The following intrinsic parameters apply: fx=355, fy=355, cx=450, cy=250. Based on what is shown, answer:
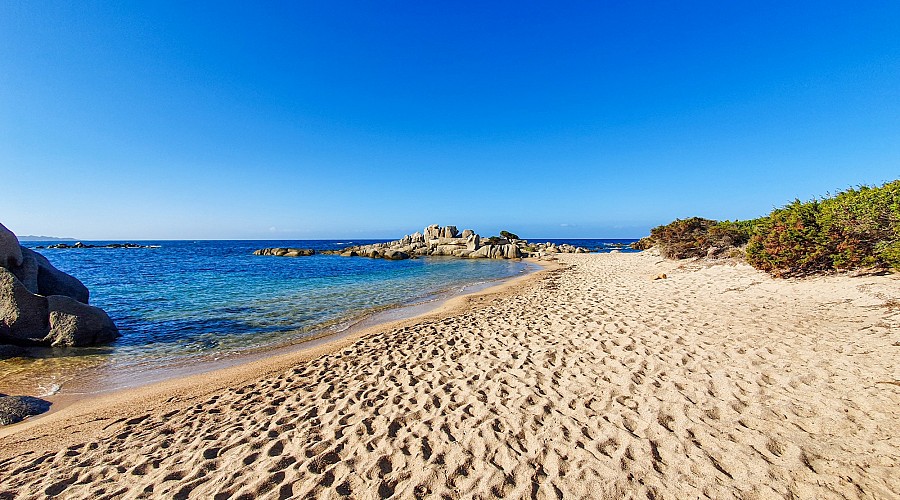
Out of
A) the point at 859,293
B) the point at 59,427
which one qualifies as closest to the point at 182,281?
the point at 59,427

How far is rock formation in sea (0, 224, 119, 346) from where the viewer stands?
379 inches

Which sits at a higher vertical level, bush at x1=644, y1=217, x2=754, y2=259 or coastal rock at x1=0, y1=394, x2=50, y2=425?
bush at x1=644, y1=217, x2=754, y2=259

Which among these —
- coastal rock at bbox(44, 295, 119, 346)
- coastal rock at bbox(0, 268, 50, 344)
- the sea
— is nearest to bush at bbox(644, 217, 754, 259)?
the sea

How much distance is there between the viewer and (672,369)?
631cm

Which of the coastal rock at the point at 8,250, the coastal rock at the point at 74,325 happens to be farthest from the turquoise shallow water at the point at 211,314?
the coastal rock at the point at 8,250

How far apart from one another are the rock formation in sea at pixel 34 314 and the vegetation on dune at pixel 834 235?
76.9ft

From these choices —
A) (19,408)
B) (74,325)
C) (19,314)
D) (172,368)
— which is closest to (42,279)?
(19,314)

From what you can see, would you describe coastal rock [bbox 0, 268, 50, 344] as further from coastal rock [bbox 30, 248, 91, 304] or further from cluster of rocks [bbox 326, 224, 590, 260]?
cluster of rocks [bbox 326, 224, 590, 260]

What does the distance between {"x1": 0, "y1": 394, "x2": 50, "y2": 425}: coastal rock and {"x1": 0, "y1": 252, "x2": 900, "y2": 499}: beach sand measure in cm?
34

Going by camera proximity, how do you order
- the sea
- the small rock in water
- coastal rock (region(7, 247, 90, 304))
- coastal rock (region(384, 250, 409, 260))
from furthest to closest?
coastal rock (region(384, 250, 409, 260)), coastal rock (region(7, 247, 90, 304)), the small rock in water, the sea

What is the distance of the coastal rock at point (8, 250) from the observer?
34.0ft

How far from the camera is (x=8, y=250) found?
34.6 feet

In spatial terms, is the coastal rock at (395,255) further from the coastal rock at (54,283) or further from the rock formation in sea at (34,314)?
the rock formation in sea at (34,314)

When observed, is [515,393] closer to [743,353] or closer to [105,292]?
[743,353]
